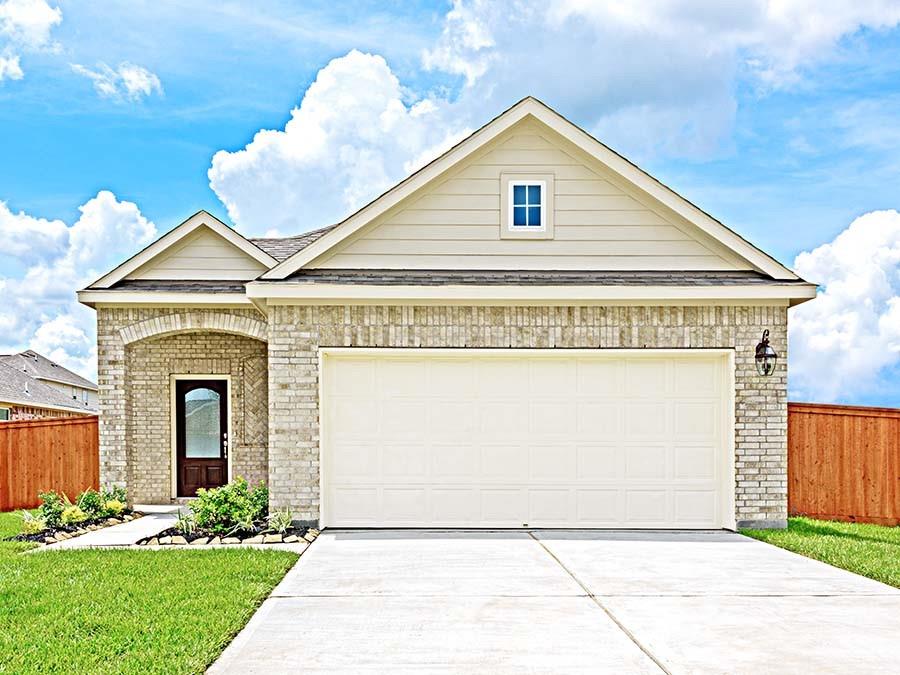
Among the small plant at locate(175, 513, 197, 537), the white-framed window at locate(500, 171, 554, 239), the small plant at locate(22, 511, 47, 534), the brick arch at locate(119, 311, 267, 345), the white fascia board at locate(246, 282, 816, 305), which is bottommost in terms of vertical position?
the small plant at locate(22, 511, 47, 534)

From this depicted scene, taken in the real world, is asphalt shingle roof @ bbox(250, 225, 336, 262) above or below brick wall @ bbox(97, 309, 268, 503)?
above

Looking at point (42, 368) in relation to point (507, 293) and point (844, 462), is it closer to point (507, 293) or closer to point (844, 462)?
point (507, 293)

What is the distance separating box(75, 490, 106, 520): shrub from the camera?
12.9 meters

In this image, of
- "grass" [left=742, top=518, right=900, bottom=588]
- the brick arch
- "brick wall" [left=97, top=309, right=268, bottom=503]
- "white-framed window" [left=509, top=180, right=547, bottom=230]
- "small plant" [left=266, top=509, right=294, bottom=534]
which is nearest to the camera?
"grass" [left=742, top=518, right=900, bottom=588]

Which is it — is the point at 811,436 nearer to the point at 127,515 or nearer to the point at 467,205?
the point at 467,205

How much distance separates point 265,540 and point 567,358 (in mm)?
4508

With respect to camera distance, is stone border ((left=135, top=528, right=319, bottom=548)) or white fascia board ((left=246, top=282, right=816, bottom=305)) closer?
stone border ((left=135, top=528, right=319, bottom=548))

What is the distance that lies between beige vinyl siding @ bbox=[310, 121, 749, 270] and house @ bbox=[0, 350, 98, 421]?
64.6ft

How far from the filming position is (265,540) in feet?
35.2

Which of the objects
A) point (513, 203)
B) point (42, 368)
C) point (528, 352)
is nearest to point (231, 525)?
point (528, 352)

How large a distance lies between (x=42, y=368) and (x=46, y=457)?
25288 mm

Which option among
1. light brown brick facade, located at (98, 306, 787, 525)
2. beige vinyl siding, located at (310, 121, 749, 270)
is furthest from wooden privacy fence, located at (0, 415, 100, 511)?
beige vinyl siding, located at (310, 121, 749, 270)

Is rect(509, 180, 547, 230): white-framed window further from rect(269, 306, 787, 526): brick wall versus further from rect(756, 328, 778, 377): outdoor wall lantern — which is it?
rect(756, 328, 778, 377): outdoor wall lantern

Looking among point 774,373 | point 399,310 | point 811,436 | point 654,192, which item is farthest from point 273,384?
point 811,436
